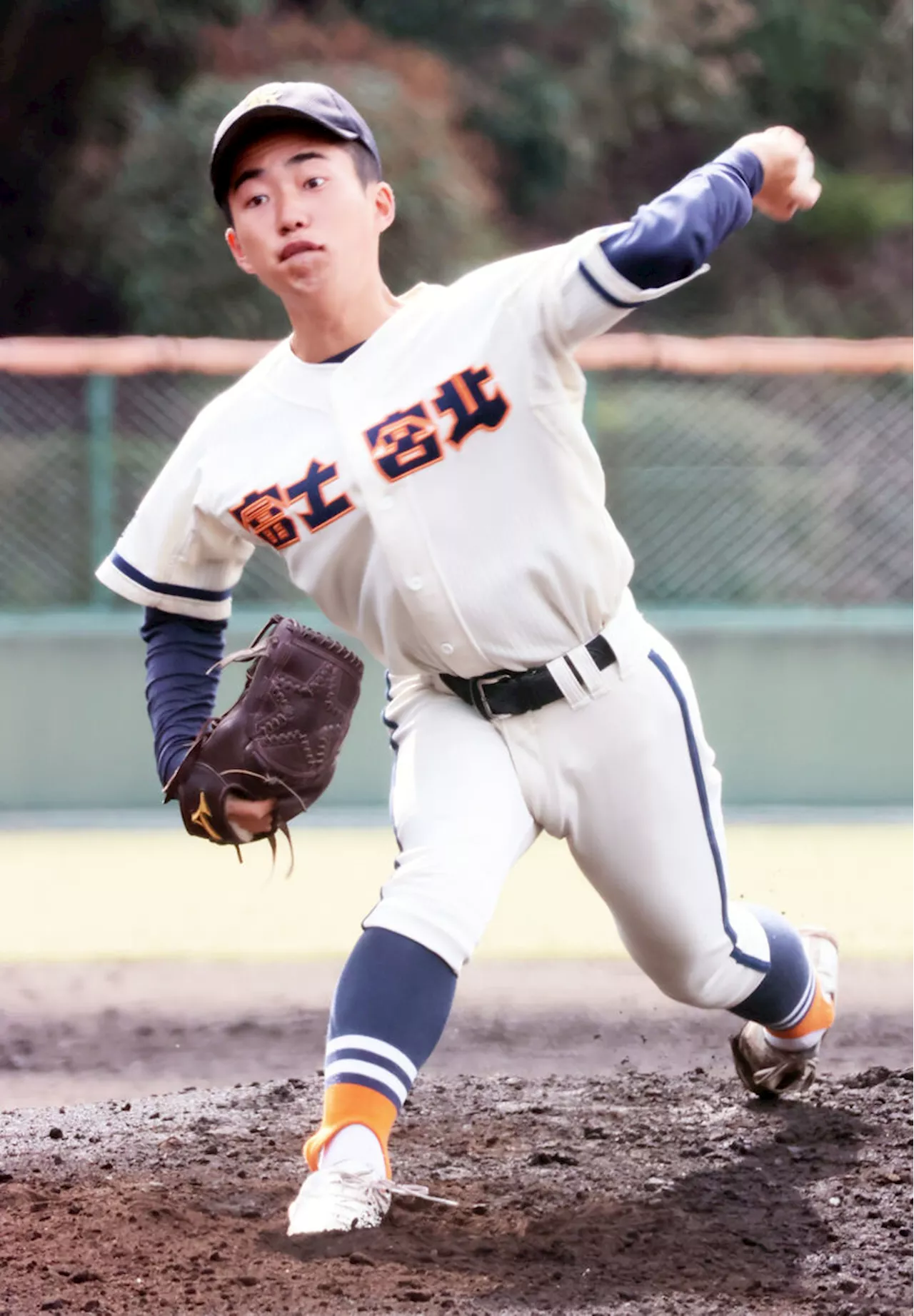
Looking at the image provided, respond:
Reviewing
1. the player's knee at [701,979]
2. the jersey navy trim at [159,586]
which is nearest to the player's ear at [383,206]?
the jersey navy trim at [159,586]

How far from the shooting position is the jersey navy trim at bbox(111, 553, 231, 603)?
341cm

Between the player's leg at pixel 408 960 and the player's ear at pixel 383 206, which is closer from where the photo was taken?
the player's leg at pixel 408 960

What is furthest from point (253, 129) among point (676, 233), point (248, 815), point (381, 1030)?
point (381, 1030)

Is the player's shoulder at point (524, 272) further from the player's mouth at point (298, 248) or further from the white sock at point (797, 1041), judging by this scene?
the white sock at point (797, 1041)

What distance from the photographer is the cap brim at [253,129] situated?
3.06 m

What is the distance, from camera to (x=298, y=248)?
3.07 meters

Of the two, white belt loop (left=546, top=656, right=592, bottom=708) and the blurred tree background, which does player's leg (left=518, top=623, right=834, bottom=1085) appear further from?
the blurred tree background

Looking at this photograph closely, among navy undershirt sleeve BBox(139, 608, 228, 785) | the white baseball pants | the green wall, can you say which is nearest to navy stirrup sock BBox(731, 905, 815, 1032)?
the white baseball pants

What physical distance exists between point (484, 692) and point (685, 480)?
252 inches

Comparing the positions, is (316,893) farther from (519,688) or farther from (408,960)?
(408,960)

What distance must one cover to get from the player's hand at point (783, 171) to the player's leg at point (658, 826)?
32.2 inches

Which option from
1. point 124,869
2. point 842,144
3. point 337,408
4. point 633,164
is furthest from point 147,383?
point 842,144

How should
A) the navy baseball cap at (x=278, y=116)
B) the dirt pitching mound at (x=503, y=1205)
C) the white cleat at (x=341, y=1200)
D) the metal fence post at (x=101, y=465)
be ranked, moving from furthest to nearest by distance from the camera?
1. the metal fence post at (x=101, y=465)
2. the navy baseball cap at (x=278, y=116)
3. the white cleat at (x=341, y=1200)
4. the dirt pitching mound at (x=503, y=1205)

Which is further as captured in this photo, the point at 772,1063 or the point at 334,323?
the point at 772,1063
